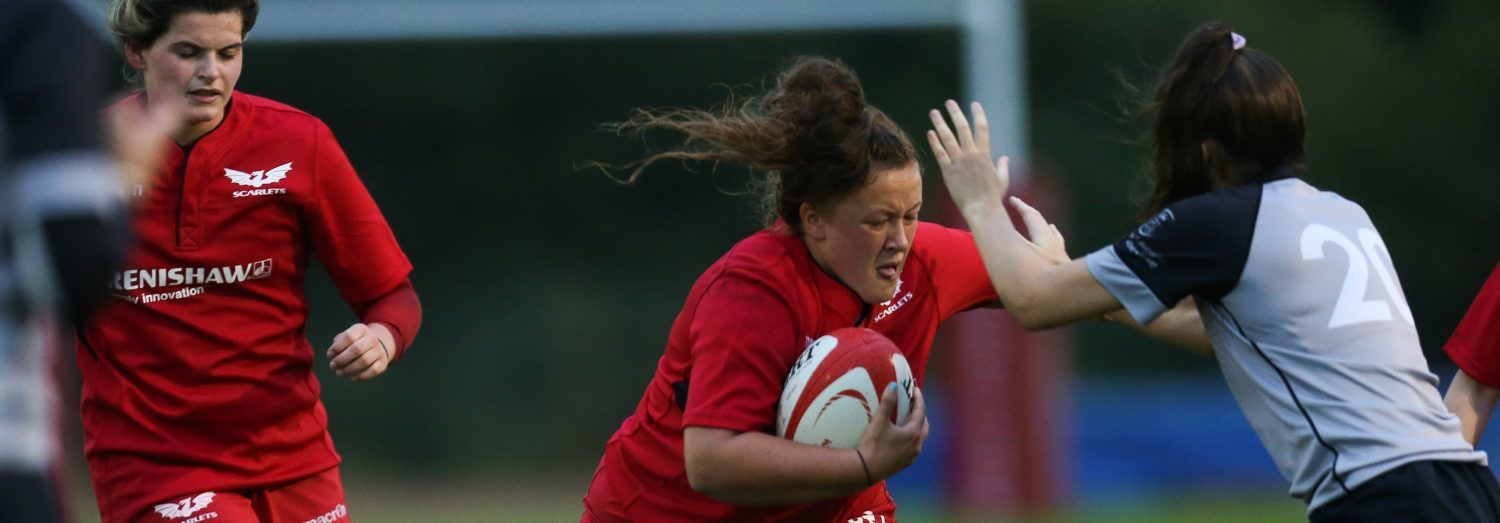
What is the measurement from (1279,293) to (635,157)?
45.0 ft

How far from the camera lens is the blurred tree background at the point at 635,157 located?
15.8 metres

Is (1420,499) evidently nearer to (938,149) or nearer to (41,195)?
(938,149)

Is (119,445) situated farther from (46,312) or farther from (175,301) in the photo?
(46,312)

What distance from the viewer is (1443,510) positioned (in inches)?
125

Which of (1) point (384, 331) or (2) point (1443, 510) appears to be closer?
(2) point (1443, 510)

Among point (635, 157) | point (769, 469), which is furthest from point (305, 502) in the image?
point (635, 157)

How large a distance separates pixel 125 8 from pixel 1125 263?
2135mm

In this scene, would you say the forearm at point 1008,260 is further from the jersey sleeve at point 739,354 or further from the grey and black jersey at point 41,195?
the grey and black jersey at point 41,195

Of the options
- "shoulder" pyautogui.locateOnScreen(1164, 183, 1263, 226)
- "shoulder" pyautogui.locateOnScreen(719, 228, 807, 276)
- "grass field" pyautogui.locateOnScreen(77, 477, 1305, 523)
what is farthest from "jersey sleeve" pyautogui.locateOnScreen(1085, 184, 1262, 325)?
"grass field" pyautogui.locateOnScreen(77, 477, 1305, 523)

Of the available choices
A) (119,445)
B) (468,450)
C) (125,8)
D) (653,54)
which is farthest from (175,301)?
(653,54)

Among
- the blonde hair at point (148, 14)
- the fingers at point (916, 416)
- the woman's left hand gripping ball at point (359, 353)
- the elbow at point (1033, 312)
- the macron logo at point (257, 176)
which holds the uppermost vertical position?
the blonde hair at point (148, 14)

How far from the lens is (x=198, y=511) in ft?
12.5

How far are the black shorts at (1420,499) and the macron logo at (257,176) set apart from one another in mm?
2191

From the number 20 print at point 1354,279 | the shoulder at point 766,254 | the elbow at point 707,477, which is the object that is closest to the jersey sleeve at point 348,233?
the shoulder at point 766,254
